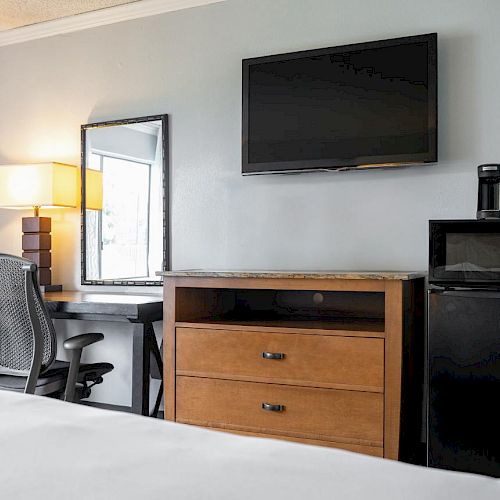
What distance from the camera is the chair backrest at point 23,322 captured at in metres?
2.68

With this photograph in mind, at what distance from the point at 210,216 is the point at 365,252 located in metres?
0.86

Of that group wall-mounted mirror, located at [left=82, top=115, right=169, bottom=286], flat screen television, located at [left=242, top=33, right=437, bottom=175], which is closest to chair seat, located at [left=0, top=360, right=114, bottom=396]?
wall-mounted mirror, located at [left=82, top=115, right=169, bottom=286]

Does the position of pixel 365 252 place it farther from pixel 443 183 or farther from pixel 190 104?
pixel 190 104

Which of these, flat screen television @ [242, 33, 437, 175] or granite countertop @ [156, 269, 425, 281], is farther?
flat screen television @ [242, 33, 437, 175]

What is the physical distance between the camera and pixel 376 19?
10.2 feet

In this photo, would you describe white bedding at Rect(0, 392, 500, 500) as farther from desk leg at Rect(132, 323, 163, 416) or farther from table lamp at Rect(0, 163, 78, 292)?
table lamp at Rect(0, 163, 78, 292)

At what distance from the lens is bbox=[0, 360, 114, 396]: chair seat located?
273cm

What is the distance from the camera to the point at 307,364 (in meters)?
2.66

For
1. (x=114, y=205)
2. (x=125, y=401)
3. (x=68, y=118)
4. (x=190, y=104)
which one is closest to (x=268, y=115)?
(x=190, y=104)

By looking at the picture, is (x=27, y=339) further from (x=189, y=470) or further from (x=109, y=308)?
(x=189, y=470)

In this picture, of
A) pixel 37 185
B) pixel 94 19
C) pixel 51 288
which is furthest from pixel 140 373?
pixel 94 19

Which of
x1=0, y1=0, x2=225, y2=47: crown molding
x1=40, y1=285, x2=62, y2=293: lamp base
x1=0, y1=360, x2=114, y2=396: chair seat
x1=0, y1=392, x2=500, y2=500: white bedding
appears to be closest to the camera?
x1=0, y1=392, x2=500, y2=500: white bedding

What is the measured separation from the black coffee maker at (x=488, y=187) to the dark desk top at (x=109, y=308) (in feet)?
4.99

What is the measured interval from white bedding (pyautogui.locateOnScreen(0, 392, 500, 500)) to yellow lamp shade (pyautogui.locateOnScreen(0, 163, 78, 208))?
2.72m
